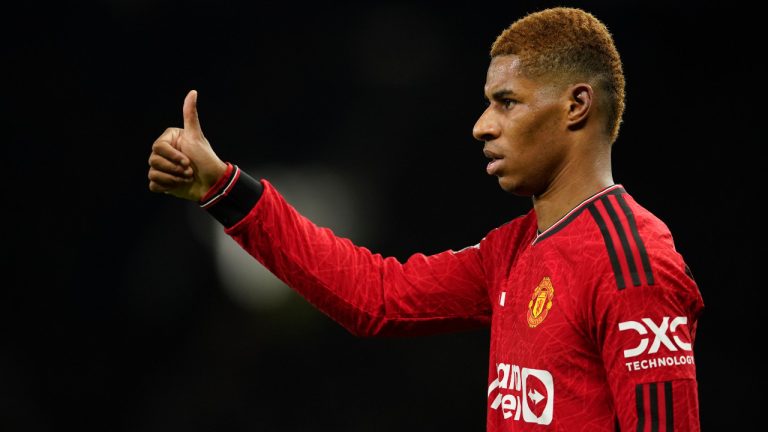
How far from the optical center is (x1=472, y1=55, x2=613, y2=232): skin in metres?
1.23

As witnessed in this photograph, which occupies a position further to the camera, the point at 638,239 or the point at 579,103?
the point at 579,103

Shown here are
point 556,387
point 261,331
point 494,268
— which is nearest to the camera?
point 556,387

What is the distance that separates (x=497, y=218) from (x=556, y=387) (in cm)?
162

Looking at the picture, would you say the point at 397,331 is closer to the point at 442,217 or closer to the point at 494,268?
the point at 494,268

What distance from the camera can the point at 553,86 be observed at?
1.23 meters

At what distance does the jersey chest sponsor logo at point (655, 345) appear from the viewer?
40.4 inches

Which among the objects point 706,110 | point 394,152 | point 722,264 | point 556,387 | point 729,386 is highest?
point 706,110

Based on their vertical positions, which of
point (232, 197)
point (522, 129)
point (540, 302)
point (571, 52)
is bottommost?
point (540, 302)

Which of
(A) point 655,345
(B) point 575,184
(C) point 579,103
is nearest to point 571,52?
(C) point 579,103

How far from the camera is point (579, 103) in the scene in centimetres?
122

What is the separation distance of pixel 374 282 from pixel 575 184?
1.24ft

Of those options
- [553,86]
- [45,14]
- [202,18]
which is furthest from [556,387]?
[45,14]

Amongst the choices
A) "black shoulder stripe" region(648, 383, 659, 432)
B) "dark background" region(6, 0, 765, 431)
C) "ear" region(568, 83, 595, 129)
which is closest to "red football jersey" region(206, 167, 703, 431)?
"black shoulder stripe" region(648, 383, 659, 432)

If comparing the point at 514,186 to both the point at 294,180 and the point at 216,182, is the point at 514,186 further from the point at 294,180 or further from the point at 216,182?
the point at 294,180
